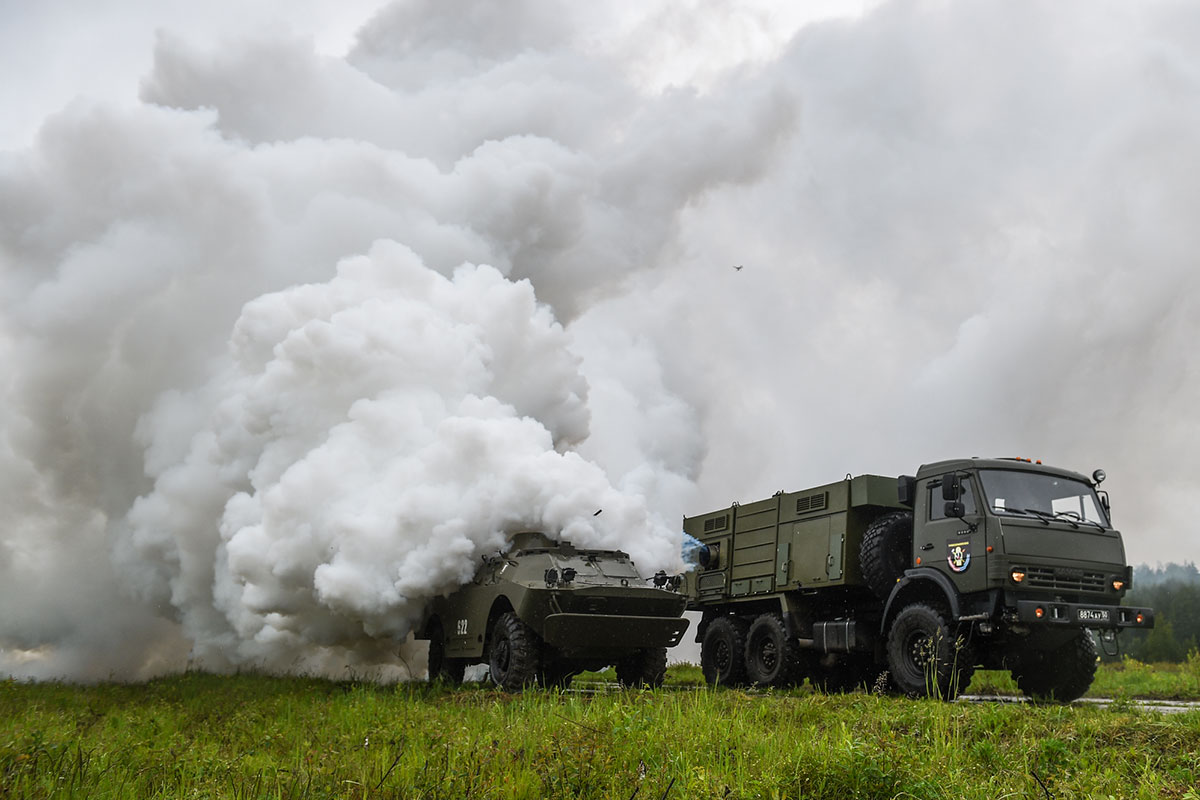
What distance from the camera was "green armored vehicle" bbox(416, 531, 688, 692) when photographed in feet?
41.7

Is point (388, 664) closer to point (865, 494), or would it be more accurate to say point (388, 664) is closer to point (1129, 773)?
point (865, 494)

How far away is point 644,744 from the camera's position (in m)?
7.12

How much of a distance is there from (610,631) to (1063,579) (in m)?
5.44

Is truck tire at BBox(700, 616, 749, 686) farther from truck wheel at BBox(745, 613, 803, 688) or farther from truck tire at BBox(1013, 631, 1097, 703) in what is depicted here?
truck tire at BBox(1013, 631, 1097, 703)

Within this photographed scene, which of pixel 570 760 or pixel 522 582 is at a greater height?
pixel 522 582

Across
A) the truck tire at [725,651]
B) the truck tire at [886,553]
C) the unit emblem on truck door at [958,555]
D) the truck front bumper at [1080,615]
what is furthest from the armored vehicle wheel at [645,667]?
the truck front bumper at [1080,615]

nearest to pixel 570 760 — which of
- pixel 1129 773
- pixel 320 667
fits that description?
pixel 1129 773

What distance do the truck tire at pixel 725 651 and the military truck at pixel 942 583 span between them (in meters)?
0.11

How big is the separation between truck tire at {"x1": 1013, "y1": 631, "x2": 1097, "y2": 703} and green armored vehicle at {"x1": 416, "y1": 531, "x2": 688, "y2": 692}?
4.36 m

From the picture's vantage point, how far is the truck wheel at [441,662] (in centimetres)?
1543

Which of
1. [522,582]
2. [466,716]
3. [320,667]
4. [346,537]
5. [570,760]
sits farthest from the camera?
[320,667]

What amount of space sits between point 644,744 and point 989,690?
36.6ft

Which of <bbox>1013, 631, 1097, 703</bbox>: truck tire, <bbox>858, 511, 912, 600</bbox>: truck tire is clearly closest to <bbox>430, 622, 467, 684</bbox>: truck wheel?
<bbox>858, 511, 912, 600</bbox>: truck tire

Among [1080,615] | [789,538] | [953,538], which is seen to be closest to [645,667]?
[789,538]
